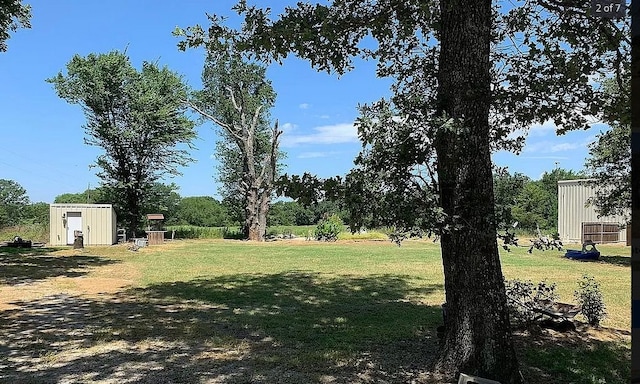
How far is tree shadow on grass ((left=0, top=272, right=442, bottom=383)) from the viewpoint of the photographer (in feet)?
15.2

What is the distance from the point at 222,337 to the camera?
6.09 m

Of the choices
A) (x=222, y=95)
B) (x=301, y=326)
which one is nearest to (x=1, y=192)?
(x=222, y=95)

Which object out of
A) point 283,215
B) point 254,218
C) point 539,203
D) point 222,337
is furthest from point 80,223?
point 283,215

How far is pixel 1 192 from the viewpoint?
48.3 m

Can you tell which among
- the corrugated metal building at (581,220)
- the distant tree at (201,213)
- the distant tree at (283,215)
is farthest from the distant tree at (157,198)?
the corrugated metal building at (581,220)

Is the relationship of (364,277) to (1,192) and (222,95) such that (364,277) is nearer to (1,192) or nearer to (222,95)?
(222,95)

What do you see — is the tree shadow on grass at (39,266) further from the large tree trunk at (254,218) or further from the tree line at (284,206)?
the large tree trunk at (254,218)

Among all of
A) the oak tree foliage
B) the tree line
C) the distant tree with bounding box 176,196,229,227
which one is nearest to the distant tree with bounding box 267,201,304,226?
the tree line

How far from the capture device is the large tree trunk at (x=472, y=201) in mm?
3889

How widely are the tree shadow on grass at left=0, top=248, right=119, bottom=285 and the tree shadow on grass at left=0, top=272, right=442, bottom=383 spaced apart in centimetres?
375

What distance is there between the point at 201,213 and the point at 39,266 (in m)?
44.4

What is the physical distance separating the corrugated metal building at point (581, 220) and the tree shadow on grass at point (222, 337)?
22.1 meters

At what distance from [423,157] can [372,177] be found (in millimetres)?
467

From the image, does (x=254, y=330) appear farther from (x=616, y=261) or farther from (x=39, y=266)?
(x=616, y=261)
